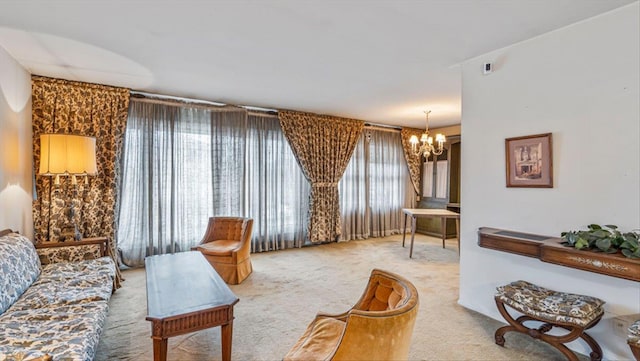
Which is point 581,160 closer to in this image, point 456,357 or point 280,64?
point 456,357

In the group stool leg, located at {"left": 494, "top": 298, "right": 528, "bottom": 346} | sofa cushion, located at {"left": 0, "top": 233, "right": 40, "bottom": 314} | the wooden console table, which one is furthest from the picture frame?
sofa cushion, located at {"left": 0, "top": 233, "right": 40, "bottom": 314}

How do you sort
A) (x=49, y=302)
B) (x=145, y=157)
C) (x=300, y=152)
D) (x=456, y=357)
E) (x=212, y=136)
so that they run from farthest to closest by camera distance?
(x=300, y=152) < (x=212, y=136) < (x=145, y=157) < (x=456, y=357) < (x=49, y=302)

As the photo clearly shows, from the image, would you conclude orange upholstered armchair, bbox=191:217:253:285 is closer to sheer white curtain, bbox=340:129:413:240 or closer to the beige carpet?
the beige carpet

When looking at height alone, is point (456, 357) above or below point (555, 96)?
below

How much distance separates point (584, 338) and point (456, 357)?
915 mm

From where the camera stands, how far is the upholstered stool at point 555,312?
6.71ft

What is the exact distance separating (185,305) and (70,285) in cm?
119

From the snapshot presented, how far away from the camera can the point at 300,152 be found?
223 inches

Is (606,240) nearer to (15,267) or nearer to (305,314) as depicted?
(305,314)

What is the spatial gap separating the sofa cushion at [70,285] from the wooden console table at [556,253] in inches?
126

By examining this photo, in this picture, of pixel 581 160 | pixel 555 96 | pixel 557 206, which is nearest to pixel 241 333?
pixel 557 206

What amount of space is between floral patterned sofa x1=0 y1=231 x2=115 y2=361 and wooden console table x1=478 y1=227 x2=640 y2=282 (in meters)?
2.97

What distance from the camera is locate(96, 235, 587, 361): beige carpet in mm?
2373

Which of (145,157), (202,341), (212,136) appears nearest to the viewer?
(202,341)
